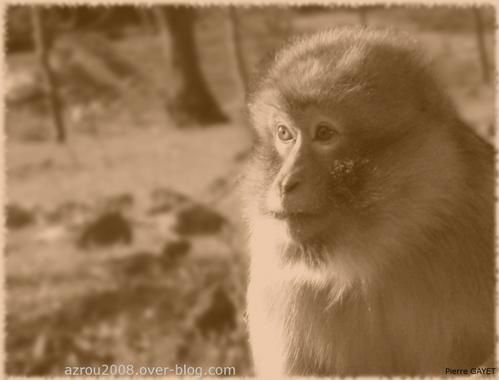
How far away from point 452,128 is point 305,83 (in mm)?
415

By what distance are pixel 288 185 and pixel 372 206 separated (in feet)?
0.80

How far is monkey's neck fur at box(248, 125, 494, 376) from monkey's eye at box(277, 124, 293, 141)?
0.23m

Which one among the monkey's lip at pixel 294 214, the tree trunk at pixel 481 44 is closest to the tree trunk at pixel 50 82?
the tree trunk at pixel 481 44

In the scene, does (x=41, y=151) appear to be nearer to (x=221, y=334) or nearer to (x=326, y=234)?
(x=221, y=334)

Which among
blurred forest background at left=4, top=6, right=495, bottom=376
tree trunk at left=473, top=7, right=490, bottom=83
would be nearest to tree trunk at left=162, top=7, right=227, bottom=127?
blurred forest background at left=4, top=6, right=495, bottom=376

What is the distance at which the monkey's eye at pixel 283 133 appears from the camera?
7.00 feet

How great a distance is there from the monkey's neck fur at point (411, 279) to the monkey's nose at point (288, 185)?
151mm

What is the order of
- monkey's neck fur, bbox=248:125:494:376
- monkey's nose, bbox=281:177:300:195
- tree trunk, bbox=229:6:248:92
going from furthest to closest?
1. tree trunk, bbox=229:6:248:92
2. monkey's neck fur, bbox=248:125:494:376
3. monkey's nose, bbox=281:177:300:195

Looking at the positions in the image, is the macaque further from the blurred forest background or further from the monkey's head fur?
the blurred forest background

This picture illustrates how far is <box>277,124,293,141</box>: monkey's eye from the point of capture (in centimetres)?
213

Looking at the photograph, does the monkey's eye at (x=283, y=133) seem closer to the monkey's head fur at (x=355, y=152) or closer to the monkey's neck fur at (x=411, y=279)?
the monkey's head fur at (x=355, y=152)

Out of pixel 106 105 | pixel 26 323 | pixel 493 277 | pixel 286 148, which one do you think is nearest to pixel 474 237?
pixel 493 277

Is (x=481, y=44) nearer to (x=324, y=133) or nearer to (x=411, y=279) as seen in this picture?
(x=411, y=279)

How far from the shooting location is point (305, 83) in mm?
2037
